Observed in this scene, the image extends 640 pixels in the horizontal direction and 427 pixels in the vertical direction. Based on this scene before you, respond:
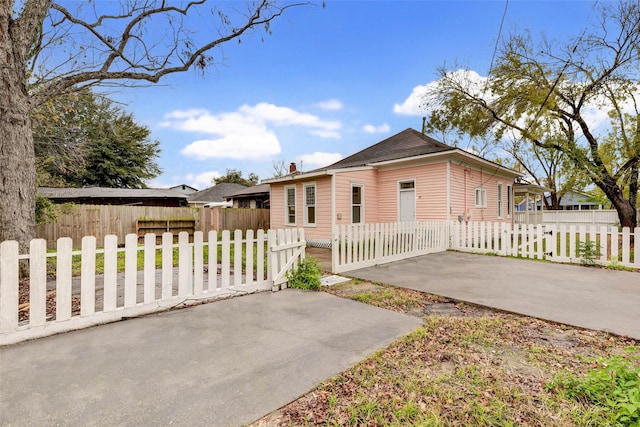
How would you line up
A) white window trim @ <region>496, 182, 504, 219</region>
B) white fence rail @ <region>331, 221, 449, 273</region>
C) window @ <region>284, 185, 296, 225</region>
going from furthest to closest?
white window trim @ <region>496, 182, 504, 219</region>, window @ <region>284, 185, 296, 225</region>, white fence rail @ <region>331, 221, 449, 273</region>

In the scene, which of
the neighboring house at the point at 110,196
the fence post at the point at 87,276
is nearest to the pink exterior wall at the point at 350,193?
the fence post at the point at 87,276

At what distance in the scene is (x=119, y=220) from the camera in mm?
12984

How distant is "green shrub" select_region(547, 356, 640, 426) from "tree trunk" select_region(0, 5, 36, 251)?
22.4 ft

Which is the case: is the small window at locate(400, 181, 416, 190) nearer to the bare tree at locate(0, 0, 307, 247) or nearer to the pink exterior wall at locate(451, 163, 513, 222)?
the pink exterior wall at locate(451, 163, 513, 222)

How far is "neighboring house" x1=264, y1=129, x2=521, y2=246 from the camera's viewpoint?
10906 millimetres

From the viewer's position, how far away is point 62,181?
77.3ft

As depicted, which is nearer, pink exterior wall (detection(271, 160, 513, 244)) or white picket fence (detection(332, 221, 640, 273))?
white picket fence (detection(332, 221, 640, 273))

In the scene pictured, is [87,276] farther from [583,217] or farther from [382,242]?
[583,217]

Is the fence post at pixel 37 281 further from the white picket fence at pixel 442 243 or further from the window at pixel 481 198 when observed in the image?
the window at pixel 481 198

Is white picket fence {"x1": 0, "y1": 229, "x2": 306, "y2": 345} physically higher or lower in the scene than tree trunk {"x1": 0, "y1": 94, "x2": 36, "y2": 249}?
lower

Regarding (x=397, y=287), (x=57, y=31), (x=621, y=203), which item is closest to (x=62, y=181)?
(x=57, y=31)

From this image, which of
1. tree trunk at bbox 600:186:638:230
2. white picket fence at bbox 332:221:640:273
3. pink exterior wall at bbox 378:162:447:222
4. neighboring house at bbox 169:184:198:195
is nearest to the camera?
white picket fence at bbox 332:221:640:273

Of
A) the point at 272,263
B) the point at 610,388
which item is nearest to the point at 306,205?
the point at 272,263

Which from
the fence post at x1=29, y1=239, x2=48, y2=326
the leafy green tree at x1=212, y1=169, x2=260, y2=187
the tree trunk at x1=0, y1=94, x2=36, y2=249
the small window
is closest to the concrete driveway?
the small window
